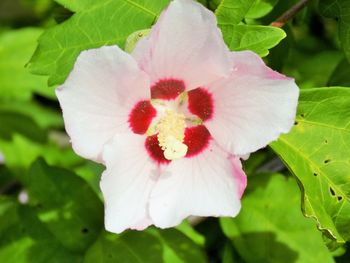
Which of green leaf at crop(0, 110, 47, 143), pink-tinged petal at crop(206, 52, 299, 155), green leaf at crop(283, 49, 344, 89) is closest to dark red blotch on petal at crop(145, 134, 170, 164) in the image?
pink-tinged petal at crop(206, 52, 299, 155)

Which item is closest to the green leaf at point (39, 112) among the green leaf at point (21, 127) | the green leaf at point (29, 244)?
the green leaf at point (21, 127)

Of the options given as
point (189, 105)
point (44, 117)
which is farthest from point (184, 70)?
point (44, 117)

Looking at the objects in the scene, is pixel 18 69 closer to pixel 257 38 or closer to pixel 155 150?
pixel 155 150

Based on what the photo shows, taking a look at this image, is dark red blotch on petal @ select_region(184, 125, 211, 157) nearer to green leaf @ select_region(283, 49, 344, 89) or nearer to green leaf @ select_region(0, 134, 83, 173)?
green leaf @ select_region(283, 49, 344, 89)

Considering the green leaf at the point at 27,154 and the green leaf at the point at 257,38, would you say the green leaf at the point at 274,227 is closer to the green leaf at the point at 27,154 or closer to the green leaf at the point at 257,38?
the green leaf at the point at 257,38

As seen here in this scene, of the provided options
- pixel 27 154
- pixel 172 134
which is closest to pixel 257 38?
pixel 172 134

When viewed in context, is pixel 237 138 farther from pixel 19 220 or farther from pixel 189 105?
pixel 19 220
